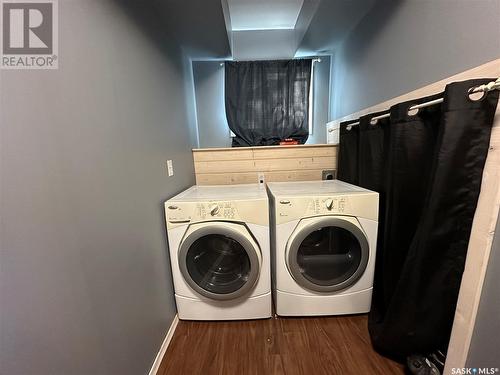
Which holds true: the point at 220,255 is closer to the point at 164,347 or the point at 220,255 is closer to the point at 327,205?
the point at 164,347

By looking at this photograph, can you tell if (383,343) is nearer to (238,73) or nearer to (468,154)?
(468,154)

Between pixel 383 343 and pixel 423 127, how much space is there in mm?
1173

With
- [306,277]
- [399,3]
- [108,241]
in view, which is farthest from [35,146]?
[399,3]

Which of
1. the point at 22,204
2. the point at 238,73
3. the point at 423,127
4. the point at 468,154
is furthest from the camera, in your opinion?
the point at 238,73

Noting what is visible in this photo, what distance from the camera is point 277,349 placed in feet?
4.18

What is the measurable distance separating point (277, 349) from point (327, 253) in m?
0.66

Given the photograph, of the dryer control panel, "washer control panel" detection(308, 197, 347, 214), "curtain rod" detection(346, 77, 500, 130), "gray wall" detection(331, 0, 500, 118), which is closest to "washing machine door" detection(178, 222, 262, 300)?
the dryer control panel

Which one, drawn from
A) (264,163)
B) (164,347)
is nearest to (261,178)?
(264,163)

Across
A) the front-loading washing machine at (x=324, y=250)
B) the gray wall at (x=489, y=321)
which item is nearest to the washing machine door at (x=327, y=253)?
the front-loading washing machine at (x=324, y=250)

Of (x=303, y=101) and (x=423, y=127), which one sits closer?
(x=423, y=127)

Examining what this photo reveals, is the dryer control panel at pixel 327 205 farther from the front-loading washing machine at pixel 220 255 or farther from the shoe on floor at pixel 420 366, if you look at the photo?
the shoe on floor at pixel 420 366

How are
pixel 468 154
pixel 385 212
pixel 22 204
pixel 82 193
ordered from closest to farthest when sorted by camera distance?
pixel 22 204 < pixel 82 193 < pixel 468 154 < pixel 385 212

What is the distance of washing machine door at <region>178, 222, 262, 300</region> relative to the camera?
4.23ft

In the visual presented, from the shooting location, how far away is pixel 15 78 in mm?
572
